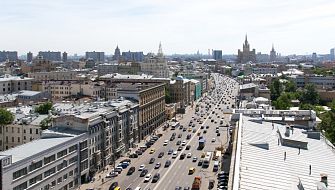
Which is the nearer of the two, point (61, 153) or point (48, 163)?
point (48, 163)

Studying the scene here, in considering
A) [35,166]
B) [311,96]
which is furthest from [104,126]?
[311,96]

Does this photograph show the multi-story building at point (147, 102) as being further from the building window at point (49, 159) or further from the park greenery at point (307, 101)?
the building window at point (49, 159)

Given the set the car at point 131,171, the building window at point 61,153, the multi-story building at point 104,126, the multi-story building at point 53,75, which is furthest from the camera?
the multi-story building at point 53,75

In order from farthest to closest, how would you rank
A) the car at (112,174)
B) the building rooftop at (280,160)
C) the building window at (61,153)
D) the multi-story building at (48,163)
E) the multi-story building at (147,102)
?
the multi-story building at (147,102)
the car at (112,174)
the building window at (61,153)
the multi-story building at (48,163)
the building rooftop at (280,160)

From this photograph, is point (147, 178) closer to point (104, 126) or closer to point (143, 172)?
point (143, 172)

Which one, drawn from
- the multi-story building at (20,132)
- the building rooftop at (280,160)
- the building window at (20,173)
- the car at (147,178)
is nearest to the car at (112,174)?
the car at (147,178)

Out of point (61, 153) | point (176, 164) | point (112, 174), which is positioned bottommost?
point (176, 164)

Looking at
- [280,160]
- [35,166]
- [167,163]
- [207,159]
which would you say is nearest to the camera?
[280,160]

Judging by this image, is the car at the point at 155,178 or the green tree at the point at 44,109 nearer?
the car at the point at 155,178
